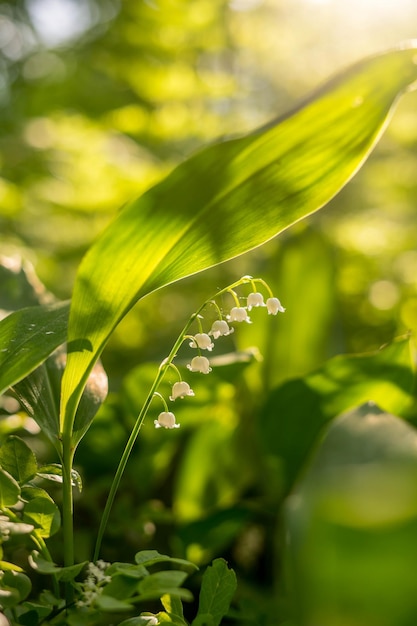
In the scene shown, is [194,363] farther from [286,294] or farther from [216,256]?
[286,294]

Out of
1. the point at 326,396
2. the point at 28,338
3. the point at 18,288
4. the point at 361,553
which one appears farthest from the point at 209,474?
the point at 361,553

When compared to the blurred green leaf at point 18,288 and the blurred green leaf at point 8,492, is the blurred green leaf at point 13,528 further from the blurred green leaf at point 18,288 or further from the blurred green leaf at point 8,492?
the blurred green leaf at point 18,288

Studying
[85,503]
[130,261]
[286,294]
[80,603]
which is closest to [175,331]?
[286,294]

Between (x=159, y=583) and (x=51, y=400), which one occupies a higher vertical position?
(x=51, y=400)

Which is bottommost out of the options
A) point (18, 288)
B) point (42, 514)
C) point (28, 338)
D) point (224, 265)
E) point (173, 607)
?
point (173, 607)

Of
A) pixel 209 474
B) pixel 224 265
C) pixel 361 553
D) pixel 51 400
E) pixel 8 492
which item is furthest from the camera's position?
pixel 224 265

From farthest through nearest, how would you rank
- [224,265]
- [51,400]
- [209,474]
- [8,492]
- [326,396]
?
[224,265], [209,474], [326,396], [51,400], [8,492]

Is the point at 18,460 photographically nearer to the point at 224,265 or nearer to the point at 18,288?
the point at 18,288

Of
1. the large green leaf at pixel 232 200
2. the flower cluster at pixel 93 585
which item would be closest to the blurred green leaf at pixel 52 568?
the flower cluster at pixel 93 585
